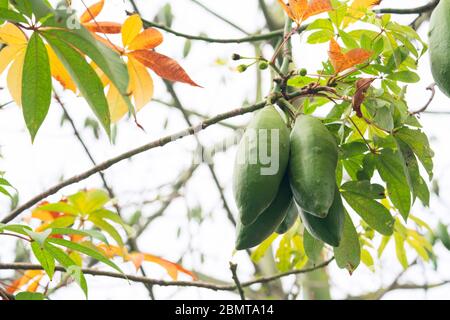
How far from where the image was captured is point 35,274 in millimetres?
1531

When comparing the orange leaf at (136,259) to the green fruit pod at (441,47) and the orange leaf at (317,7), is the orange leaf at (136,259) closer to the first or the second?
the orange leaf at (317,7)

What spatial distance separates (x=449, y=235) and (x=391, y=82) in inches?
36.8

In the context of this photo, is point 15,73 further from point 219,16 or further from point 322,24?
point 219,16

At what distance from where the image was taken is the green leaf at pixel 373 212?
0.99m

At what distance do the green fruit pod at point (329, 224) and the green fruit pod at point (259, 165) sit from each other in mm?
69

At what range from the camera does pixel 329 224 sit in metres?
0.80

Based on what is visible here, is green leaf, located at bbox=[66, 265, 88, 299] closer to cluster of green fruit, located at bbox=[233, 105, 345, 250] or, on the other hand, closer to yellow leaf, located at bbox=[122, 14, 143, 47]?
cluster of green fruit, located at bbox=[233, 105, 345, 250]

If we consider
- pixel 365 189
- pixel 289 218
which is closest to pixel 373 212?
pixel 365 189

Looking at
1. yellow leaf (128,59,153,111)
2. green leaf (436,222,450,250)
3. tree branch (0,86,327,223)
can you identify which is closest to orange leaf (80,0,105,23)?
yellow leaf (128,59,153,111)

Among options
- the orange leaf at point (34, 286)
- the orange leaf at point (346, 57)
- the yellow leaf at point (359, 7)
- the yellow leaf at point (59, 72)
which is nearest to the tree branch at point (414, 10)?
the yellow leaf at point (359, 7)

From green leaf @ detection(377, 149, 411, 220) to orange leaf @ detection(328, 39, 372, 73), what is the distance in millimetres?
159

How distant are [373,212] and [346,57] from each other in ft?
0.86
